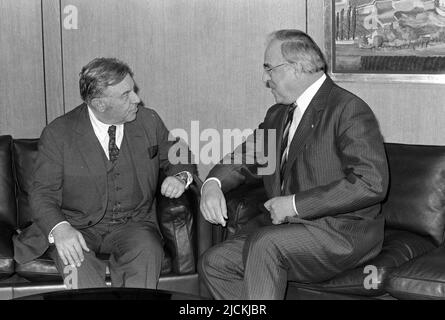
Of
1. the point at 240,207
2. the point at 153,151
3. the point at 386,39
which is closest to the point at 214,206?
the point at 240,207

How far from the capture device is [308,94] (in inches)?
142

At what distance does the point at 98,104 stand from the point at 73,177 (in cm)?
37

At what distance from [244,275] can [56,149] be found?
1142mm

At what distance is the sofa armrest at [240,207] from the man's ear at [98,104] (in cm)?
73

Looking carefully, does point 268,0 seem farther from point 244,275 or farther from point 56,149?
point 244,275

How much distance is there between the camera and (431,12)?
4004 mm

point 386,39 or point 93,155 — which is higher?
point 386,39

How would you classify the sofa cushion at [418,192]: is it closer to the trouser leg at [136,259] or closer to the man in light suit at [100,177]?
the man in light suit at [100,177]

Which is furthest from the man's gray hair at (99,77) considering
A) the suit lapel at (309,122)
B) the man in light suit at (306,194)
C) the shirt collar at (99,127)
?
the suit lapel at (309,122)

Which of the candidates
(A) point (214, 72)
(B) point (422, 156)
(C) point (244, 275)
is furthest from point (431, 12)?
(C) point (244, 275)

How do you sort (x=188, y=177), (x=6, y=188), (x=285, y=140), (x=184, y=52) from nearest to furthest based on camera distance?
1. (x=285, y=140)
2. (x=188, y=177)
3. (x=6, y=188)
4. (x=184, y=52)

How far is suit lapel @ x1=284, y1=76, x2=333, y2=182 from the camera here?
351 centimetres

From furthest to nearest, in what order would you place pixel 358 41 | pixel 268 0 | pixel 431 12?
pixel 268 0, pixel 358 41, pixel 431 12

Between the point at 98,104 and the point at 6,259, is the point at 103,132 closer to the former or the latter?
the point at 98,104
